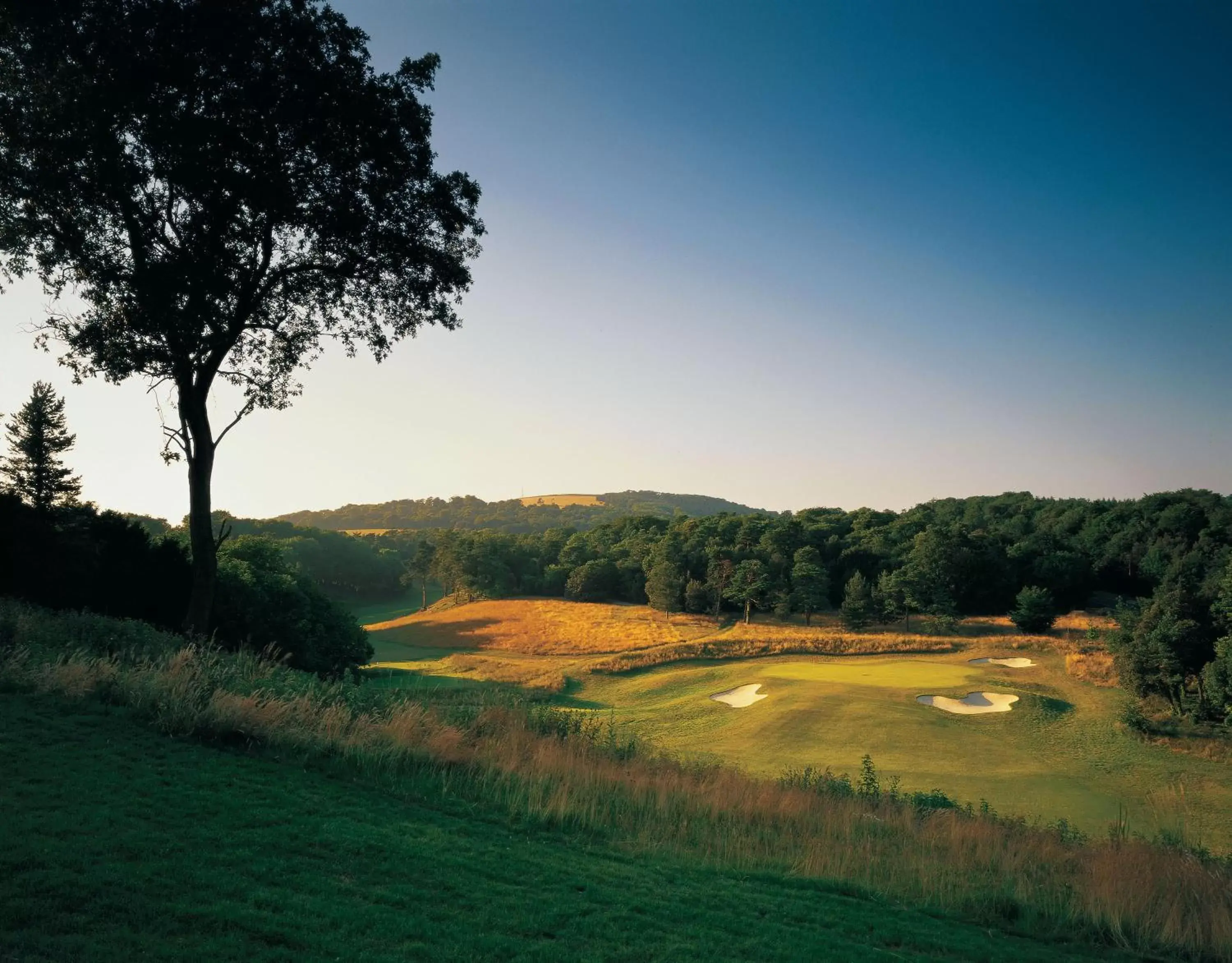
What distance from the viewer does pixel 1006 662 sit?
4250 centimetres

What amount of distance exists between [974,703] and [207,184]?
33.1 meters

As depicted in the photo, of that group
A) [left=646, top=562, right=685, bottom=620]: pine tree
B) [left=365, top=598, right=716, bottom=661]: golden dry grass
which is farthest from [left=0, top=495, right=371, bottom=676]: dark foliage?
[left=646, top=562, right=685, bottom=620]: pine tree

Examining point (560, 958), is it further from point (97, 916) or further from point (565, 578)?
point (565, 578)

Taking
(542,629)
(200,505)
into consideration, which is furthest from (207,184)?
(542,629)

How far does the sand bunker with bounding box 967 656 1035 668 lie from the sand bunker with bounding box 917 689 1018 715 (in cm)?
973

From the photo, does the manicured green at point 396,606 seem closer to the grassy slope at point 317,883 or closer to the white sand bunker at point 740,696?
the white sand bunker at point 740,696

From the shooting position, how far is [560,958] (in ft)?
12.9

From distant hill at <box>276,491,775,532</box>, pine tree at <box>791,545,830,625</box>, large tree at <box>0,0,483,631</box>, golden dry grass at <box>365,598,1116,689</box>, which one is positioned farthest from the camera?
distant hill at <box>276,491,775,532</box>

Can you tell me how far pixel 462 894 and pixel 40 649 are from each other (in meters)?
6.72

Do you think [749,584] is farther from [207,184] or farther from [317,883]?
[317,883]

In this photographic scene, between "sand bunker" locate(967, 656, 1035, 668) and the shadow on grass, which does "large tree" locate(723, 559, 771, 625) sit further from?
the shadow on grass

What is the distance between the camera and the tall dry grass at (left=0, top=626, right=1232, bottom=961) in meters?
6.39

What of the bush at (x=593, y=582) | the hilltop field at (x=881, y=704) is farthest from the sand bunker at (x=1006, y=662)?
the bush at (x=593, y=582)

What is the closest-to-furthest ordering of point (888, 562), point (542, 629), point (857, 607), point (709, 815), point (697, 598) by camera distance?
point (709, 815) → point (857, 607) → point (542, 629) → point (697, 598) → point (888, 562)
